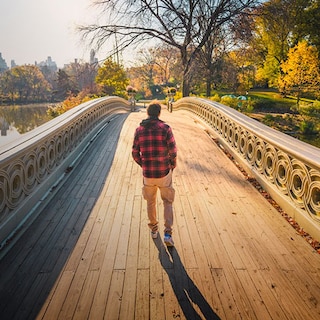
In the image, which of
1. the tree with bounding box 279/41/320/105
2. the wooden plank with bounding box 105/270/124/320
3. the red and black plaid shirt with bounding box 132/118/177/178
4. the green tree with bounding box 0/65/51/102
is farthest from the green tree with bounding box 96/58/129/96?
the green tree with bounding box 0/65/51/102

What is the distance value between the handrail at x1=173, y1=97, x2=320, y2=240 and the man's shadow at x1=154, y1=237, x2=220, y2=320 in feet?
6.26

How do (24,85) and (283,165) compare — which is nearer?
(283,165)

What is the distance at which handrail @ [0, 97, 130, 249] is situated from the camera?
11.9 feet

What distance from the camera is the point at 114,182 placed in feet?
18.6

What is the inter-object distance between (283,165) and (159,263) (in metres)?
2.67

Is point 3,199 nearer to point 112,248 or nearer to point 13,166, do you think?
point 13,166

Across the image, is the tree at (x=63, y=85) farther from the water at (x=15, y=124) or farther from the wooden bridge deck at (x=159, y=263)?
the wooden bridge deck at (x=159, y=263)

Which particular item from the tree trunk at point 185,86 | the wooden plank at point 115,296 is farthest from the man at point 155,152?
the tree trunk at point 185,86

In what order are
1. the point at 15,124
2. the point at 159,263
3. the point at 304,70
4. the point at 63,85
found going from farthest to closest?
the point at 63,85 < the point at 304,70 < the point at 15,124 < the point at 159,263

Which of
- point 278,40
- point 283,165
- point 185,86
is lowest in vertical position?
point 283,165

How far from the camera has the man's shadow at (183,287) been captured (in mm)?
2551

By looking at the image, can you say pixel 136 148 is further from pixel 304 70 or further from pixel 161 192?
pixel 304 70

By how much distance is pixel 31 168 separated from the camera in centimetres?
451

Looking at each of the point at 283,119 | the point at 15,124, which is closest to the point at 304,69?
the point at 283,119
